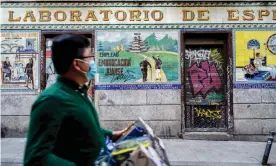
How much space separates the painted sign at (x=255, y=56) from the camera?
10742 millimetres

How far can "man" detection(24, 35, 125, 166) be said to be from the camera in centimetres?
182

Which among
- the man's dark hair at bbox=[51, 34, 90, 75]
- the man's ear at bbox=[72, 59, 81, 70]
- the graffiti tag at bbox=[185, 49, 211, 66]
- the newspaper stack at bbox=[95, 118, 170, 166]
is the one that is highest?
the graffiti tag at bbox=[185, 49, 211, 66]

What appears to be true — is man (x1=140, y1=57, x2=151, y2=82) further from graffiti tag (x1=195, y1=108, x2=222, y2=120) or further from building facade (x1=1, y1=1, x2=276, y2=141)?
graffiti tag (x1=195, y1=108, x2=222, y2=120)

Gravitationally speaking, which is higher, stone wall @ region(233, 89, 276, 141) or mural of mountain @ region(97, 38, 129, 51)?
mural of mountain @ region(97, 38, 129, 51)

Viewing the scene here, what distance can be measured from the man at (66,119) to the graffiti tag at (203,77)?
9.02 meters

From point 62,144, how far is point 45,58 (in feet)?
31.1

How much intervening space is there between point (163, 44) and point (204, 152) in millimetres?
3713

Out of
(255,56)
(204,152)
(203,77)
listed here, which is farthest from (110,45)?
(255,56)

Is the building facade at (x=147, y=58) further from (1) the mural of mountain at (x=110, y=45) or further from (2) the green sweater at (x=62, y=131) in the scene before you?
(2) the green sweater at (x=62, y=131)

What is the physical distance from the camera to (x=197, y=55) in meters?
11.1

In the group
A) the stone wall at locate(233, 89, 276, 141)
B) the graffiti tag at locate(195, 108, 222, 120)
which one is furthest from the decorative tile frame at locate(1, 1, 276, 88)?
the graffiti tag at locate(195, 108, 222, 120)

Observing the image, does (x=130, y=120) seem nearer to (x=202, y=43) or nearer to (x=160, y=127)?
(x=160, y=127)

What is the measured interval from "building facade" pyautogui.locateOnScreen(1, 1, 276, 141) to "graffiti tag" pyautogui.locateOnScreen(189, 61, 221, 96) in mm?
131

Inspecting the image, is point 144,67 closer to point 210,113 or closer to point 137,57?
point 137,57
